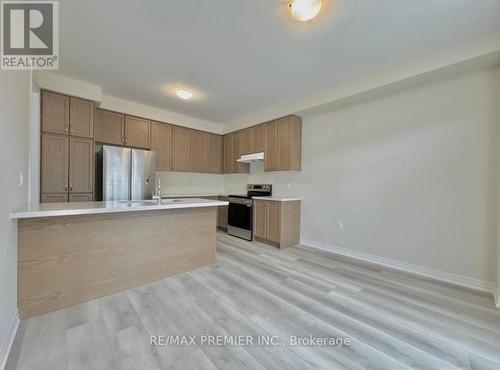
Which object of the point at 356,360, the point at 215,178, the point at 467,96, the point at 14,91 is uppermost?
the point at 467,96

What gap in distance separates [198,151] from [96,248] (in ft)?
11.6

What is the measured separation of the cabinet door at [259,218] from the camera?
4.14 meters

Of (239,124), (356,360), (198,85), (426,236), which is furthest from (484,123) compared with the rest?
(239,124)

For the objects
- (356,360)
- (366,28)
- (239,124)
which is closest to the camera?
(356,360)

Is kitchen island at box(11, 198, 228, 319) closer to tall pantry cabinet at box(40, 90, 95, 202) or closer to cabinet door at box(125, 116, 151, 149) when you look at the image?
tall pantry cabinet at box(40, 90, 95, 202)

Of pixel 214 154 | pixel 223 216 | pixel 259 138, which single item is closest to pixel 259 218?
pixel 223 216

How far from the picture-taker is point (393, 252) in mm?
3061

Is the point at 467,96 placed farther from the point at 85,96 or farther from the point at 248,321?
the point at 85,96

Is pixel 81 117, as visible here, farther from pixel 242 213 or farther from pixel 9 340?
pixel 242 213

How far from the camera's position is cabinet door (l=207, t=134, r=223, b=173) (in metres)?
5.56

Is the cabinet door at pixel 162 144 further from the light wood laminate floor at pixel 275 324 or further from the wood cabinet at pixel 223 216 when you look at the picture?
the light wood laminate floor at pixel 275 324

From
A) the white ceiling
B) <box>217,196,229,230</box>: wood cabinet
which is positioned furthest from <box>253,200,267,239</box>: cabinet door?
the white ceiling

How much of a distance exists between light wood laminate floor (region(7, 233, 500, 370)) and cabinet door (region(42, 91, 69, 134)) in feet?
8.70

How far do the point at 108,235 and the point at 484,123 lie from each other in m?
4.25
